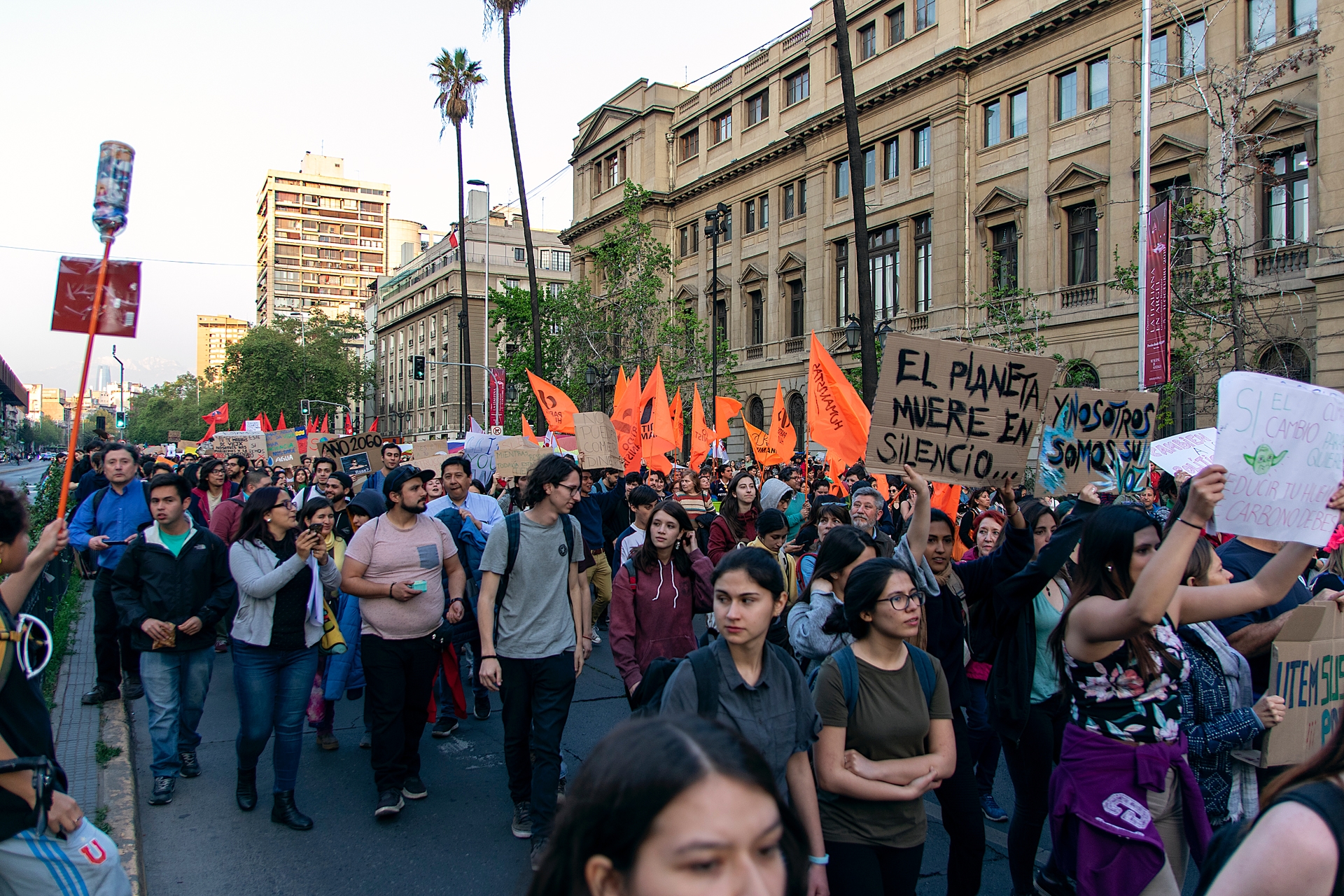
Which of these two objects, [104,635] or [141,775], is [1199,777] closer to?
[141,775]

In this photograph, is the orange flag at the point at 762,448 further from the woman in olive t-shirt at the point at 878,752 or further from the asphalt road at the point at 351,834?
the woman in olive t-shirt at the point at 878,752

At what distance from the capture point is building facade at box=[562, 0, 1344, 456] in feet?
70.6

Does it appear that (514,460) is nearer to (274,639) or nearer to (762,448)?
(274,639)

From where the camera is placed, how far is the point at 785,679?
313cm

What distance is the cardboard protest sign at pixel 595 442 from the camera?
12.1 metres

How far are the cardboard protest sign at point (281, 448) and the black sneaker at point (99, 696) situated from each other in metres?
10.6

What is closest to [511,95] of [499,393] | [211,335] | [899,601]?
[499,393]

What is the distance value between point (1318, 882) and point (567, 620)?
13.0ft

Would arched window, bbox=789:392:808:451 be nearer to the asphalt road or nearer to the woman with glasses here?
the asphalt road

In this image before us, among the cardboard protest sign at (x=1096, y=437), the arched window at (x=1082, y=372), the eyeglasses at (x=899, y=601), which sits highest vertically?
the arched window at (x=1082, y=372)

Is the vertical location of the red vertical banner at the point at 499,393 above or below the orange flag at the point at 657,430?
above

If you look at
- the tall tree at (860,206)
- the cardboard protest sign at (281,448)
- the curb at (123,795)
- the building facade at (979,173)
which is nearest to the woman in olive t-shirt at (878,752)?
the curb at (123,795)

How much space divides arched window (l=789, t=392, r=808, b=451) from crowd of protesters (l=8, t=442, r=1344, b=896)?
96.8ft

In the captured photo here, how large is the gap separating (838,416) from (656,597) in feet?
16.0
